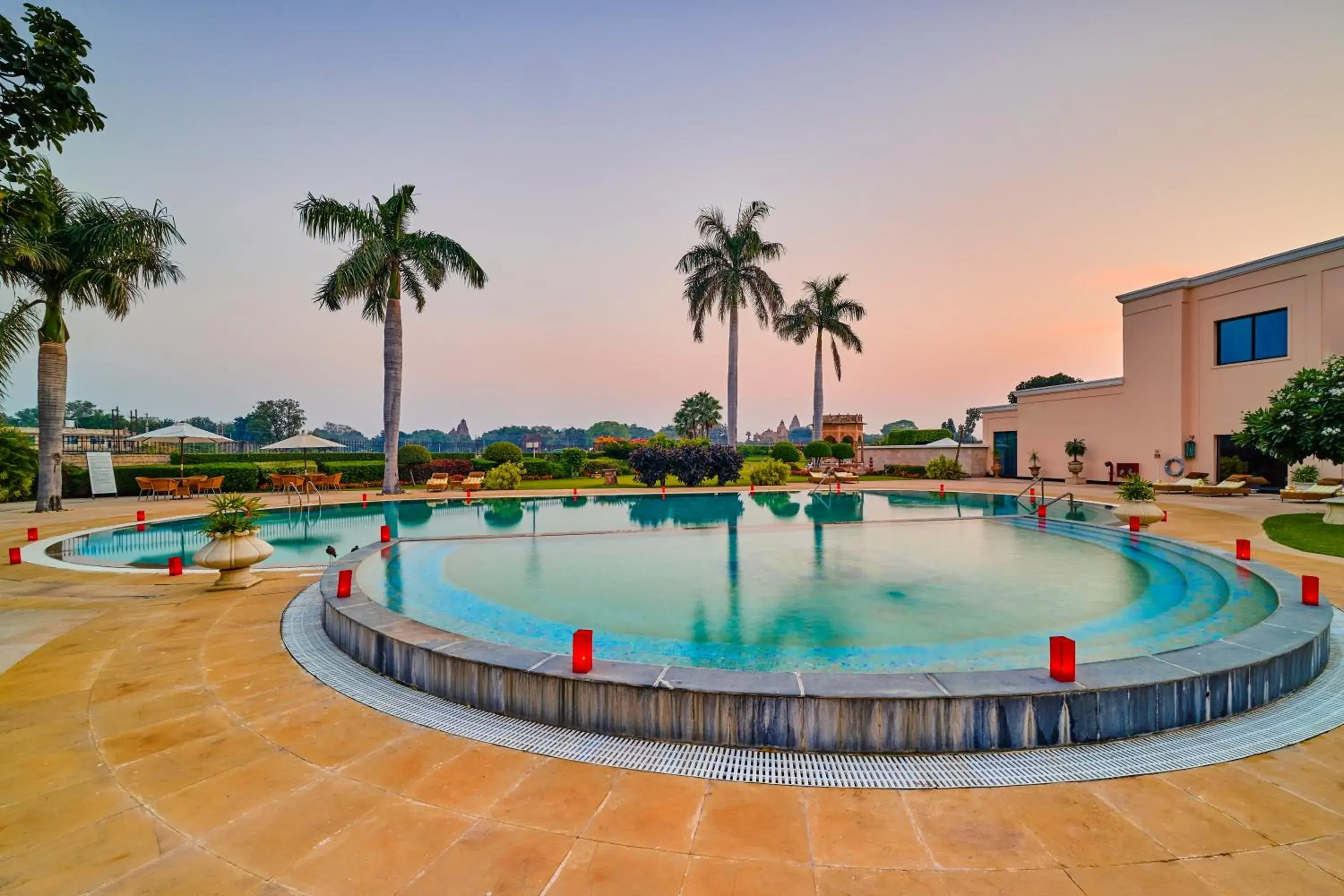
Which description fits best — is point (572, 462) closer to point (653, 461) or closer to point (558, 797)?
point (653, 461)

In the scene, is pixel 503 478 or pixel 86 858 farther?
pixel 503 478

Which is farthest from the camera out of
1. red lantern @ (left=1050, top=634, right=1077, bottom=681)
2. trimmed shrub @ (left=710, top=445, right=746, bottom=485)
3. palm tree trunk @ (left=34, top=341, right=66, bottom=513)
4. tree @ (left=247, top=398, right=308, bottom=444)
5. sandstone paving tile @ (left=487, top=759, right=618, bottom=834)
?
tree @ (left=247, top=398, right=308, bottom=444)

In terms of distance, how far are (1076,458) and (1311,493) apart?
29.0ft

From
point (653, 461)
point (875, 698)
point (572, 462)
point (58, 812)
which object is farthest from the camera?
point (572, 462)

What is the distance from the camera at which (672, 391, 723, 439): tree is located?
4312 centimetres

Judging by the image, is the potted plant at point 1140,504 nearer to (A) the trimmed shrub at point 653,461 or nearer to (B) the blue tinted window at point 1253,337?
(B) the blue tinted window at point 1253,337

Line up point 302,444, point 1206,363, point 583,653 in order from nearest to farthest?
point 583,653 → point 1206,363 → point 302,444

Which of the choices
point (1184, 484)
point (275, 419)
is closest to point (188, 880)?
point (1184, 484)

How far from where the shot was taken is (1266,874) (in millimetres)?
2010

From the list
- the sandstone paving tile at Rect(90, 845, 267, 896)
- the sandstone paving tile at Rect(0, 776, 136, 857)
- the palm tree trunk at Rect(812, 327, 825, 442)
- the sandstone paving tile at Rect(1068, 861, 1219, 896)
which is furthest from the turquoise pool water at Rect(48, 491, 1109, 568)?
the sandstone paving tile at Rect(1068, 861, 1219, 896)

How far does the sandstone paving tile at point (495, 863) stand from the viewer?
1.96 meters

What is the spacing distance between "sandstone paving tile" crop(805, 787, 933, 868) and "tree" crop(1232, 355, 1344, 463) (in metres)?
14.0

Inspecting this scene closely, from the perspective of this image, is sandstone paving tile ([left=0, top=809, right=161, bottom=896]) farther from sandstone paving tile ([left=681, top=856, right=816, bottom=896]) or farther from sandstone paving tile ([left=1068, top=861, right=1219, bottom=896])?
sandstone paving tile ([left=1068, top=861, right=1219, bottom=896])

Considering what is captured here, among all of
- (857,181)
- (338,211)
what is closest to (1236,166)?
(857,181)
